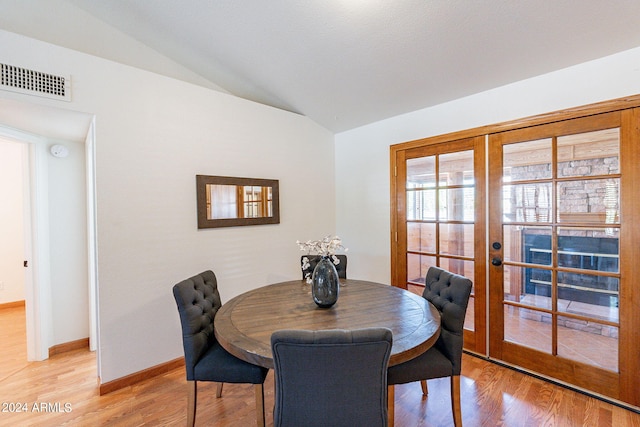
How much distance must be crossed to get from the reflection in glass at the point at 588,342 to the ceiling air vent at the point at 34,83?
406cm

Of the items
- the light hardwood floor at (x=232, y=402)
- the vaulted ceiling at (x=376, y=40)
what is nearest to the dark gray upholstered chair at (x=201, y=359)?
the light hardwood floor at (x=232, y=402)

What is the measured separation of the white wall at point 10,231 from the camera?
13.5 feet

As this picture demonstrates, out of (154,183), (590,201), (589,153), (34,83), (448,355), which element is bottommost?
(448,355)

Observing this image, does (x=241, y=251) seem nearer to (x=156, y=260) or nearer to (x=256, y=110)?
(x=156, y=260)

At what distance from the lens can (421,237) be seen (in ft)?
10.2

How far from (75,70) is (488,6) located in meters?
2.84

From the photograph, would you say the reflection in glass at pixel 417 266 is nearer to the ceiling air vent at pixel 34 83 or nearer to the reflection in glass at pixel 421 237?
the reflection in glass at pixel 421 237

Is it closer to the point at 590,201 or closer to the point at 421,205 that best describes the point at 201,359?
the point at 421,205

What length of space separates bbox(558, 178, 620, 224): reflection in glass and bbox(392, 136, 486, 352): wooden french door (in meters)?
0.57

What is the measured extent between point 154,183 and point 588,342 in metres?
3.61

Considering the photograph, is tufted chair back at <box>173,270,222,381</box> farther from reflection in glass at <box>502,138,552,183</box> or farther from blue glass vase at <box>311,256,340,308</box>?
reflection in glass at <box>502,138,552,183</box>

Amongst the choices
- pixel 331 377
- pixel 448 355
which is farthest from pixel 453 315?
pixel 331 377

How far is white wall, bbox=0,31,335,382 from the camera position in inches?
87.4

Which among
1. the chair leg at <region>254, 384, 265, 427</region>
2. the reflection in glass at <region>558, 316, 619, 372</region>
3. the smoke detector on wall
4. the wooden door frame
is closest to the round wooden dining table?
the chair leg at <region>254, 384, 265, 427</region>
